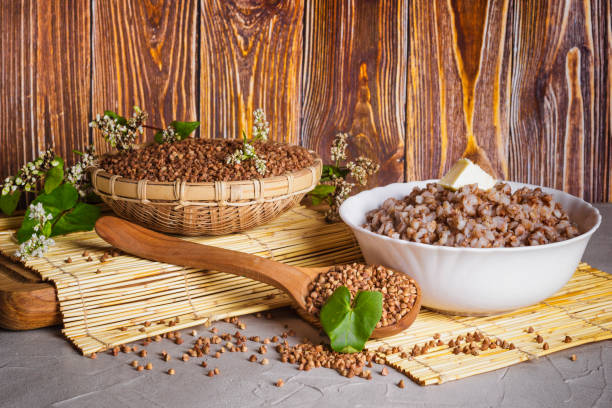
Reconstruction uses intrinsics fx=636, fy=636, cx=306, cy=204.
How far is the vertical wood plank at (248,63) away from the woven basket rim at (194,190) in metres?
0.56

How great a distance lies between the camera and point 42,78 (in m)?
1.62

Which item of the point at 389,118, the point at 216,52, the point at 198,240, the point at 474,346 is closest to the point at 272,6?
the point at 216,52

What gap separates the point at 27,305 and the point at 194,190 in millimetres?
364

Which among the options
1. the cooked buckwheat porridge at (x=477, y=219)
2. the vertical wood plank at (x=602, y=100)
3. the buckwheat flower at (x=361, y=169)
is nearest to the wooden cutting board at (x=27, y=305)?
the cooked buckwheat porridge at (x=477, y=219)

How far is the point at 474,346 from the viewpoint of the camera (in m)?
1.05

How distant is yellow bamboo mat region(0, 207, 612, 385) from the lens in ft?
3.46

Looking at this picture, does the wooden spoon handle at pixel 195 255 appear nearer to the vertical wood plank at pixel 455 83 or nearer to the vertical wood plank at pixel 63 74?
the vertical wood plank at pixel 63 74

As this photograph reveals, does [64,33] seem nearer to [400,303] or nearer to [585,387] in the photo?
[400,303]

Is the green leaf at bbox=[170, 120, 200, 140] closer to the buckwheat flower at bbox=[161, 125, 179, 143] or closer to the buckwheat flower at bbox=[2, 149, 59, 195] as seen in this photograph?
the buckwheat flower at bbox=[161, 125, 179, 143]

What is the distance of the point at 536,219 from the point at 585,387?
1.12ft

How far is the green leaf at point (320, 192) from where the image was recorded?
1.64 meters

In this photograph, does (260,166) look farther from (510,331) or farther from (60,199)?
(510,331)

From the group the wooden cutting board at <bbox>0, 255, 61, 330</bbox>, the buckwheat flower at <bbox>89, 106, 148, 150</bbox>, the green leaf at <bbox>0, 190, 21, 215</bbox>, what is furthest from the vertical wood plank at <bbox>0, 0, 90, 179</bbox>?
the wooden cutting board at <bbox>0, 255, 61, 330</bbox>

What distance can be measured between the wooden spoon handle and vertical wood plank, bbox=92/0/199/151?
0.52 metres
